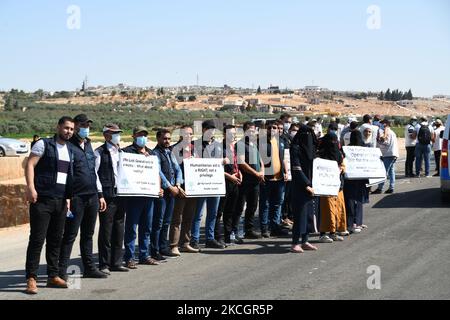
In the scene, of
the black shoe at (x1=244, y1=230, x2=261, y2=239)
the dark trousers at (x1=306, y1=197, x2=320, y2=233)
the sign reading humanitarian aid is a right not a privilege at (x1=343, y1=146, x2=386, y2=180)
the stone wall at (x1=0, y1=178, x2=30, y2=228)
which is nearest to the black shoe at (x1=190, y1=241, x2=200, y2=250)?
the black shoe at (x1=244, y1=230, x2=261, y2=239)

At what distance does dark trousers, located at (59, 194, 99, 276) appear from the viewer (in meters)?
8.69

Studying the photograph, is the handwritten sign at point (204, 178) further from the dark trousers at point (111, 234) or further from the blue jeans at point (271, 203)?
the dark trousers at point (111, 234)

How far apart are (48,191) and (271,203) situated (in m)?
5.16

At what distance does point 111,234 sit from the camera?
9469mm

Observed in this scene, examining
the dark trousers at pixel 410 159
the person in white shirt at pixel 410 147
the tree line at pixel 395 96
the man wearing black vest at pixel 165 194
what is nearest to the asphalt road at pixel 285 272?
the man wearing black vest at pixel 165 194

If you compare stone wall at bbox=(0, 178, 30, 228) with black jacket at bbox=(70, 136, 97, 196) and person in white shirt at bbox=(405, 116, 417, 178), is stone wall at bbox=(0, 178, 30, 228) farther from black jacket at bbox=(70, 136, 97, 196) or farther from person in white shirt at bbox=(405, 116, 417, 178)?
person in white shirt at bbox=(405, 116, 417, 178)

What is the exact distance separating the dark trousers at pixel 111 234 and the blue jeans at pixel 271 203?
338cm

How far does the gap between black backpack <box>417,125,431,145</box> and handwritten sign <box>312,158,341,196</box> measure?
11.1 metres

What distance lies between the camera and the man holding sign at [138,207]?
9.47 metres
